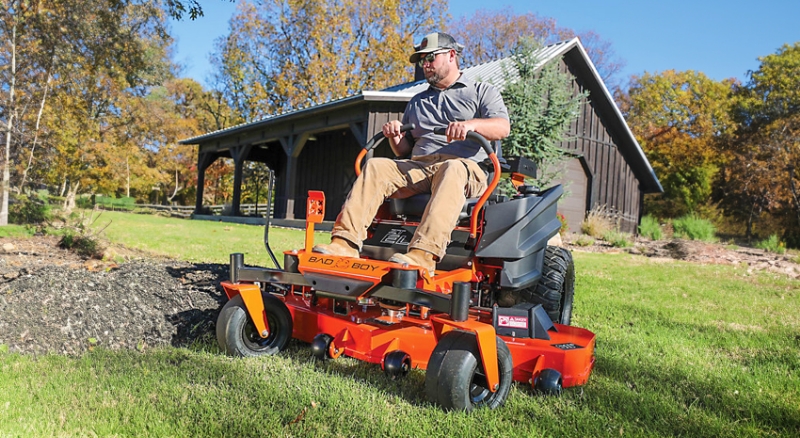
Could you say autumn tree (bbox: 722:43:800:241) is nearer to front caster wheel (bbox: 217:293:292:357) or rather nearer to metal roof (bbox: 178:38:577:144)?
metal roof (bbox: 178:38:577:144)

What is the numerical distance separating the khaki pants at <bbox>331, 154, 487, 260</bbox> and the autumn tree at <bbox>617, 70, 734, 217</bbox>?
26.4 meters

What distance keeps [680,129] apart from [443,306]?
31081mm

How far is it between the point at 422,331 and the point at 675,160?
28.3 m

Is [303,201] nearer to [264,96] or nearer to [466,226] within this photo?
[264,96]

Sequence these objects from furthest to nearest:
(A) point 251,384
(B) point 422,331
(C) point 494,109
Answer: (C) point 494,109
(B) point 422,331
(A) point 251,384

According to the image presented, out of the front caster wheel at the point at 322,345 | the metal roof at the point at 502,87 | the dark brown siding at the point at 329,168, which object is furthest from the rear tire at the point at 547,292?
the dark brown siding at the point at 329,168

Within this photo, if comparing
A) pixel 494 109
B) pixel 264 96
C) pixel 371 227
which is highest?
pixel 264 96

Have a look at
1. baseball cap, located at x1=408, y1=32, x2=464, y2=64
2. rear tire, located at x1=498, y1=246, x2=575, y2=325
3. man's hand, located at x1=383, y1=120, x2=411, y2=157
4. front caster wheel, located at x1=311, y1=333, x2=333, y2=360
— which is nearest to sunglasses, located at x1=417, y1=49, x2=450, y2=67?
baseball cap, located at x1=408, y1=32, x2=464, y2=64

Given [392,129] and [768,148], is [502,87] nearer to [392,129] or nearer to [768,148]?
[392,129]

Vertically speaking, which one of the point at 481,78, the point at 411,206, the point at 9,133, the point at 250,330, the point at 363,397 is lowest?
the point at 363,397

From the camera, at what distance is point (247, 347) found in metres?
3.24

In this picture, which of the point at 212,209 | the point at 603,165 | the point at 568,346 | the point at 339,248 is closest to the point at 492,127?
the point at 339,248

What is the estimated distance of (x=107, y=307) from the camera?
3.66m

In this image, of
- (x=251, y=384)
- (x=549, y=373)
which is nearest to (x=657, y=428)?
(x=549, y=373)
